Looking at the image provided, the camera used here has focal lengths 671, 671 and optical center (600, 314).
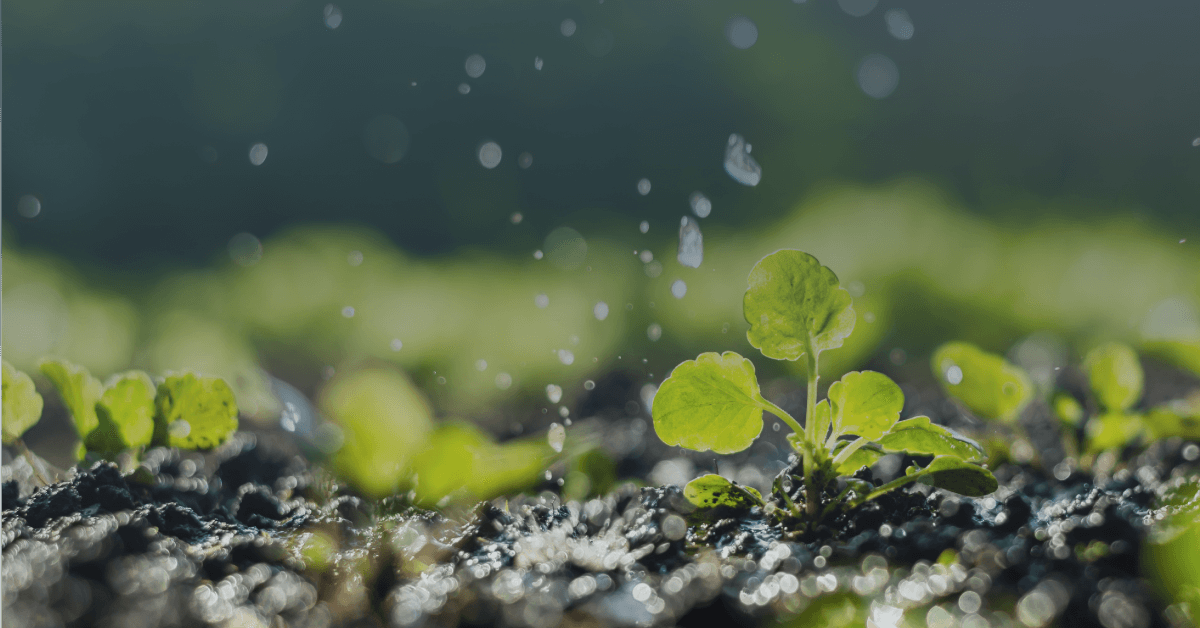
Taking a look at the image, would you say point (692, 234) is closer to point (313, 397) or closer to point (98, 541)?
point (98, 541)

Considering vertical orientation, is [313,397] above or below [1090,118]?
below

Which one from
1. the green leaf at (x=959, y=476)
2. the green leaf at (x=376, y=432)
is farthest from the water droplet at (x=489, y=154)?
the green leaf at (x=959, y=476)

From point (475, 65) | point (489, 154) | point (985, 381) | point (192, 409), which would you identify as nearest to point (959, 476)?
point (985, 381)

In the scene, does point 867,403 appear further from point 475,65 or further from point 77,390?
point 475,65

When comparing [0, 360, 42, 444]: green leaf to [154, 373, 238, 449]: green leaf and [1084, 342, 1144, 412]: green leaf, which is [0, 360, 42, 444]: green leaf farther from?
[1084, 342, 1144, 412]: green leaf

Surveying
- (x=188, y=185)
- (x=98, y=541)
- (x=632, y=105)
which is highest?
(x=632, y=105)

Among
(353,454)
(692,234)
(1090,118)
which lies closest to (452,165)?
Answer: (692,234)
